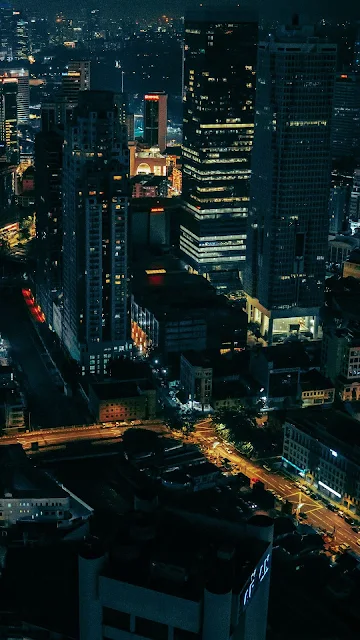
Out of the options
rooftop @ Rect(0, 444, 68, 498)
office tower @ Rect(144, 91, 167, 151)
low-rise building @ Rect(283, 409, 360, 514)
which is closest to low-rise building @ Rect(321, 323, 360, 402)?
low-rise building @ Rect(283, 409, 360, 514)

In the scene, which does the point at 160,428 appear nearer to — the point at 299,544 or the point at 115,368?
the point at 115,368

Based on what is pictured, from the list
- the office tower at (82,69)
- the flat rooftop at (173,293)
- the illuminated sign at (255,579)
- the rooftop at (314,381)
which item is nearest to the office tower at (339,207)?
the flat rooftop at (173,293)

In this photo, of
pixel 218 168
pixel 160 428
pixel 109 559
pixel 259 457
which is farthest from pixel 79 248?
pixel 109 559

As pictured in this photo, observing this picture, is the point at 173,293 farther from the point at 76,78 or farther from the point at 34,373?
the point at 76,78

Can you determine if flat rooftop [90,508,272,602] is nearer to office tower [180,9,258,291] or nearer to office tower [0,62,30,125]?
office tower [180,9,258,291]

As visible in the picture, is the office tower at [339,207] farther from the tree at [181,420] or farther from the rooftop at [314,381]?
the tree at [181,420]

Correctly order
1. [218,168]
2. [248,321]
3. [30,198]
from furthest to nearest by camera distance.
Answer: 1. [30,198]
2. [218,168]
3. [248,321]
